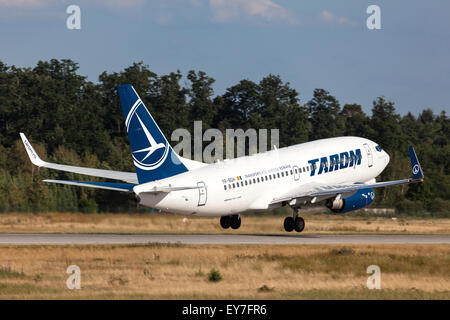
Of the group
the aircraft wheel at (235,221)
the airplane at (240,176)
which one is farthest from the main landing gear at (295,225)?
the aircraft wheel at (235,221)

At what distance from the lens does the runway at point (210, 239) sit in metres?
50.4

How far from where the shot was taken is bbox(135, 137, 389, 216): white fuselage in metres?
47.8

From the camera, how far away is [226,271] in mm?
39094

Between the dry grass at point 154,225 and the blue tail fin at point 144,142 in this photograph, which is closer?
the blue tail fin at point 144,142

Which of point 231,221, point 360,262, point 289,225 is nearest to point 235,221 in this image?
point 231,221

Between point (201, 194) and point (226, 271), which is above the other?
point (201, 194)

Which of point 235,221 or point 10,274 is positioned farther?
point 235,221

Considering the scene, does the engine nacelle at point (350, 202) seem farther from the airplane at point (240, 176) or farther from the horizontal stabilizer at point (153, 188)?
the horizontal stabilizer at point (153, 188)

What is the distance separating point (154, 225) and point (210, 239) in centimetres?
1052

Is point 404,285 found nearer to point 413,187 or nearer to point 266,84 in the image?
point 413,187

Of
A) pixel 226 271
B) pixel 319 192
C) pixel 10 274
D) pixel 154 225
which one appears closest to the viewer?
pixel 10 274

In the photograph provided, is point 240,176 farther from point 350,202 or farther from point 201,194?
point 350,202

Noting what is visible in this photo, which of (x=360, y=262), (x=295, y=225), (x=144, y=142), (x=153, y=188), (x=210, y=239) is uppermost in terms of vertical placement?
(x=144, y=142)

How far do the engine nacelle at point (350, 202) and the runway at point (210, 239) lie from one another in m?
1.93
